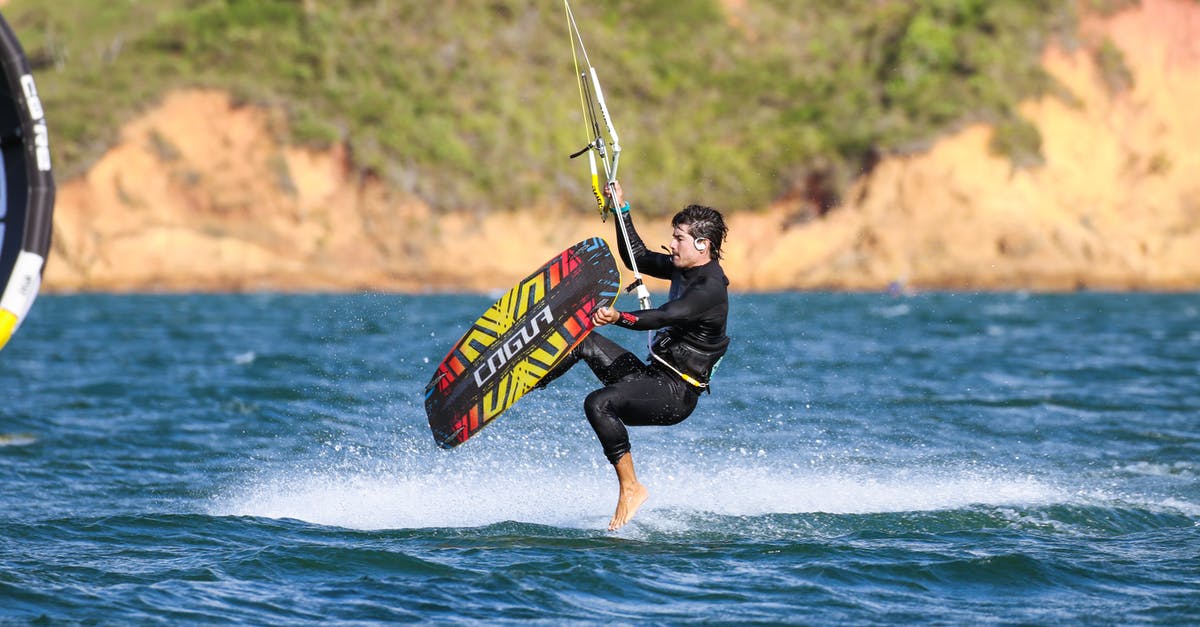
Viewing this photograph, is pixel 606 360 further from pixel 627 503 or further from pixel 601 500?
pixel 601 500

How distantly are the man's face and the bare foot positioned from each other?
4.87 ft

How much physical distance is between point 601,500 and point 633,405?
5.53ft

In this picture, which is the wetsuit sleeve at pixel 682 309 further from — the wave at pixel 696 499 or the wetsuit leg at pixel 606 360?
the wave at pixel 696 499

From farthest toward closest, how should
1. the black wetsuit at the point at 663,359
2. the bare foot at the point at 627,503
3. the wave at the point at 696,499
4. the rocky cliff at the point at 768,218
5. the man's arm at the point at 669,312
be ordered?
1. the rocky cliff at the point at 768,218
2. the wave at the point at 696,499
3. the bare foot at the point at 627,503
4. the black wetsuit at the point at 663,359
5. the man's arm at the point at 669,312

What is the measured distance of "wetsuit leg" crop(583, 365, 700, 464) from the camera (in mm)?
8773

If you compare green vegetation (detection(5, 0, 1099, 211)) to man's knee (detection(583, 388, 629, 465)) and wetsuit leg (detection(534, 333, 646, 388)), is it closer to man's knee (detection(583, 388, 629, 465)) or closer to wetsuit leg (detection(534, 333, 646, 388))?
wetsuit leg (detection(534, 333, 646, 388))

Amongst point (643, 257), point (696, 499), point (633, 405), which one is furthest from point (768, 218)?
point (633, 405)

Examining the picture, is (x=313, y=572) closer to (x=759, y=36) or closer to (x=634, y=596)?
(x=634, y=596)

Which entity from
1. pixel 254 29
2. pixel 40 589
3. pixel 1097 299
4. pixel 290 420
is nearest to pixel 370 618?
pixel 40 589

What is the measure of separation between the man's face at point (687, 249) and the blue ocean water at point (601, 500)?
181 centimetres

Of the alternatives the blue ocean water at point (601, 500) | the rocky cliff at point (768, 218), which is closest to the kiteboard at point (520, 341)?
the blue ocean water at point (601, 500)

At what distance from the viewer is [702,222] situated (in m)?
8.80

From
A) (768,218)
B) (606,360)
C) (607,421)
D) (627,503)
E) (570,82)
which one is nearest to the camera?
(607,421)

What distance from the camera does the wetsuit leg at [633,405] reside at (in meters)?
8.77
